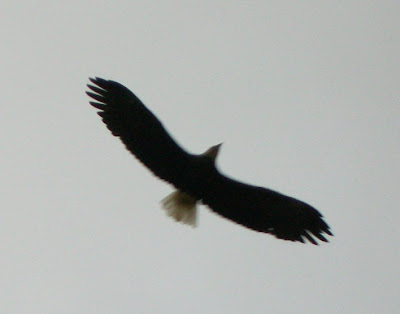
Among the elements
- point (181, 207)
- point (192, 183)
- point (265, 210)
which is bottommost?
point (181, 207)

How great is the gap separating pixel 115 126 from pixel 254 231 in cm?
190

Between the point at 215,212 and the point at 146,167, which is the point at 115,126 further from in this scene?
the point at 215,212

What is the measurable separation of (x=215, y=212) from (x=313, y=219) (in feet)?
3.45

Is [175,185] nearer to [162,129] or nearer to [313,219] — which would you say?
[162,129]

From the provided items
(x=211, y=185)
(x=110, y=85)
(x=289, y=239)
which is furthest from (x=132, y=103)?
(x=289, y=239)

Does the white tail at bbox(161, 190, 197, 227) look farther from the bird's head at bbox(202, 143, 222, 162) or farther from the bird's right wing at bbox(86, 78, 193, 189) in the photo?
the bird's head at bbox(202, 143, 222, 162)

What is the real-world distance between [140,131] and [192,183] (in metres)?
0.77

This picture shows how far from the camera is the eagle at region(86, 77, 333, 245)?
13.9 m

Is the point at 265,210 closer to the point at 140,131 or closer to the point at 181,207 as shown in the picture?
the point at 181,207

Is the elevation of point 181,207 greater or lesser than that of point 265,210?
lesser

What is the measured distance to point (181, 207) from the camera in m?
14.2

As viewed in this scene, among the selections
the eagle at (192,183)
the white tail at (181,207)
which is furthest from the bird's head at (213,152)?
the white tail at (181,207)

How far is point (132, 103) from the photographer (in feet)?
45.5

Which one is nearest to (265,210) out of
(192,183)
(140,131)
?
(192,183)
